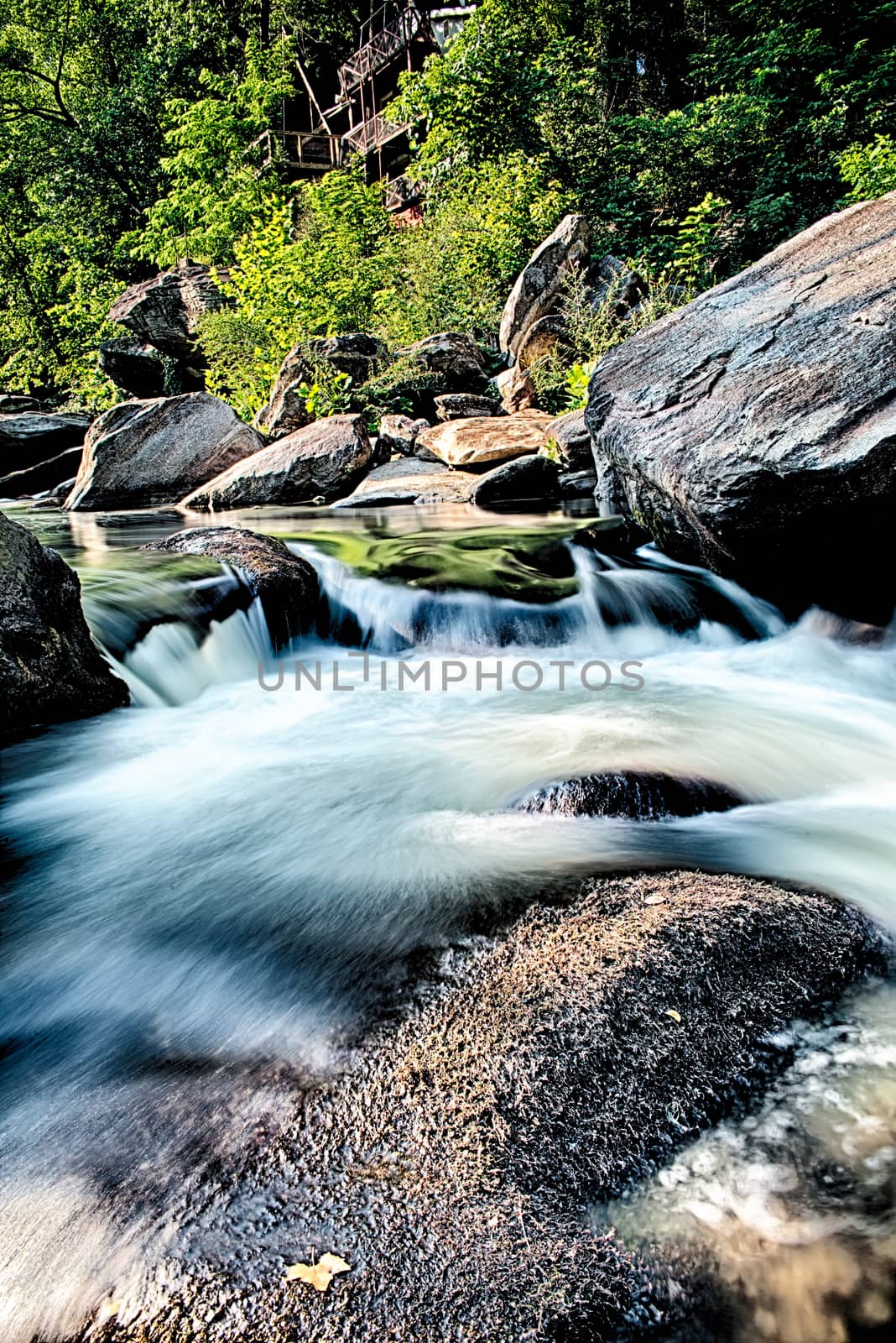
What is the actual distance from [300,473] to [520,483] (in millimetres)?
3230

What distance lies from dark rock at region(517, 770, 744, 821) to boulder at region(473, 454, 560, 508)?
6.53 meters

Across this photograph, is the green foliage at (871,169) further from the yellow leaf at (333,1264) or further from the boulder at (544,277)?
the yellow leaf at (333,1264)

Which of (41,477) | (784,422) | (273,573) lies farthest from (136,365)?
→ (784,422)

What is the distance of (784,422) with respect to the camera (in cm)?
416

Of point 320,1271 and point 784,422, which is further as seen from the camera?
point 784,422

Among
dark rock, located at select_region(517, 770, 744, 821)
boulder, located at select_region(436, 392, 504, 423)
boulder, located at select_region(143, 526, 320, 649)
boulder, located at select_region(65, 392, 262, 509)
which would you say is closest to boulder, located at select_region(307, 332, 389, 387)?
boulder, located at select_region(436, 392, 504, 423)

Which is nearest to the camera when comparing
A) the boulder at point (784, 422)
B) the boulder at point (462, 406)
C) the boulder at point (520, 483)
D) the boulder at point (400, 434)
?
the boulder at point (784, 422)

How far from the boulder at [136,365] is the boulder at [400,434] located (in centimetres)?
974

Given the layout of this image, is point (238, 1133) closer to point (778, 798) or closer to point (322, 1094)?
point (322, 1094)

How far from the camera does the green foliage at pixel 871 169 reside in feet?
35.0

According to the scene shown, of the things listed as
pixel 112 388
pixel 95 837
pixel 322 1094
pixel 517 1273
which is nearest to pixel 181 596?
pixel 95 837

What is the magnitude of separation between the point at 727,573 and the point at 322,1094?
441 centimetres

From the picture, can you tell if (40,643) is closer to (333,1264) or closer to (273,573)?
(273,573)

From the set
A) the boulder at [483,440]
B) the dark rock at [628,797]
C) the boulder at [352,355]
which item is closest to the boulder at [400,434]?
the boulder at [483,440]
